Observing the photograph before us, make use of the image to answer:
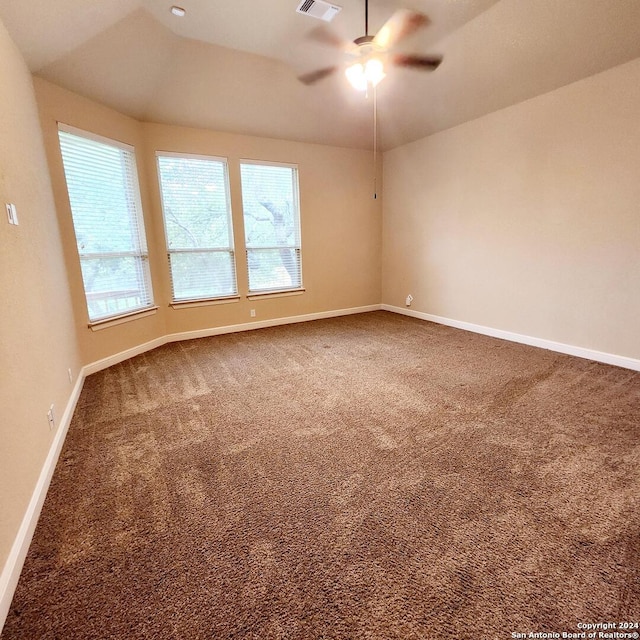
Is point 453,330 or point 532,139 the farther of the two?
point 453,330

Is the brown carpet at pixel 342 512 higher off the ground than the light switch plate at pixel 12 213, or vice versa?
the light switch plate at pixel 12 213

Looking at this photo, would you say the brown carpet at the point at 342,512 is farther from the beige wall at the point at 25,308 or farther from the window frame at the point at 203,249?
the window frame at the point at 203,249

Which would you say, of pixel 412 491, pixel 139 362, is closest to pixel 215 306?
pixel 139 362

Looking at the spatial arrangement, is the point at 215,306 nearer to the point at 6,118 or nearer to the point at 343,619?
the point at 6,118

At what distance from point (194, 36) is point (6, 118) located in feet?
6.52

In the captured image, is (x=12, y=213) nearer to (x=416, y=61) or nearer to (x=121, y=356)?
(x=121, y=356)

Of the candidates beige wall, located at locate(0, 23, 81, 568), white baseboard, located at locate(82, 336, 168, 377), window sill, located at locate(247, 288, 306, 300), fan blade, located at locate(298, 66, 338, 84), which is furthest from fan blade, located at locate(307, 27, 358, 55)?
white baseboard, located at locate(82, 336, 168, 377)

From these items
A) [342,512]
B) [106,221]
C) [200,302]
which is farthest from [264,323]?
[342,512]

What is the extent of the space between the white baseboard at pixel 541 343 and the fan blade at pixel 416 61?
3.10m

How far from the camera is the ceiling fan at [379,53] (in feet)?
7.48

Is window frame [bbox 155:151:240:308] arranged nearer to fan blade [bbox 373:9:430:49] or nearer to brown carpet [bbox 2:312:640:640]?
brown carpet [bbox 2:312:640:640]

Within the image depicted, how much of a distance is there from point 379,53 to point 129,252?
322 cm

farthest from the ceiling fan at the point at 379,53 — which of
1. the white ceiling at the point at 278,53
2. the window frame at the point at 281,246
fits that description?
the window frame at the point at 281,246

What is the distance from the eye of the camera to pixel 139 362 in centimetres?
374
